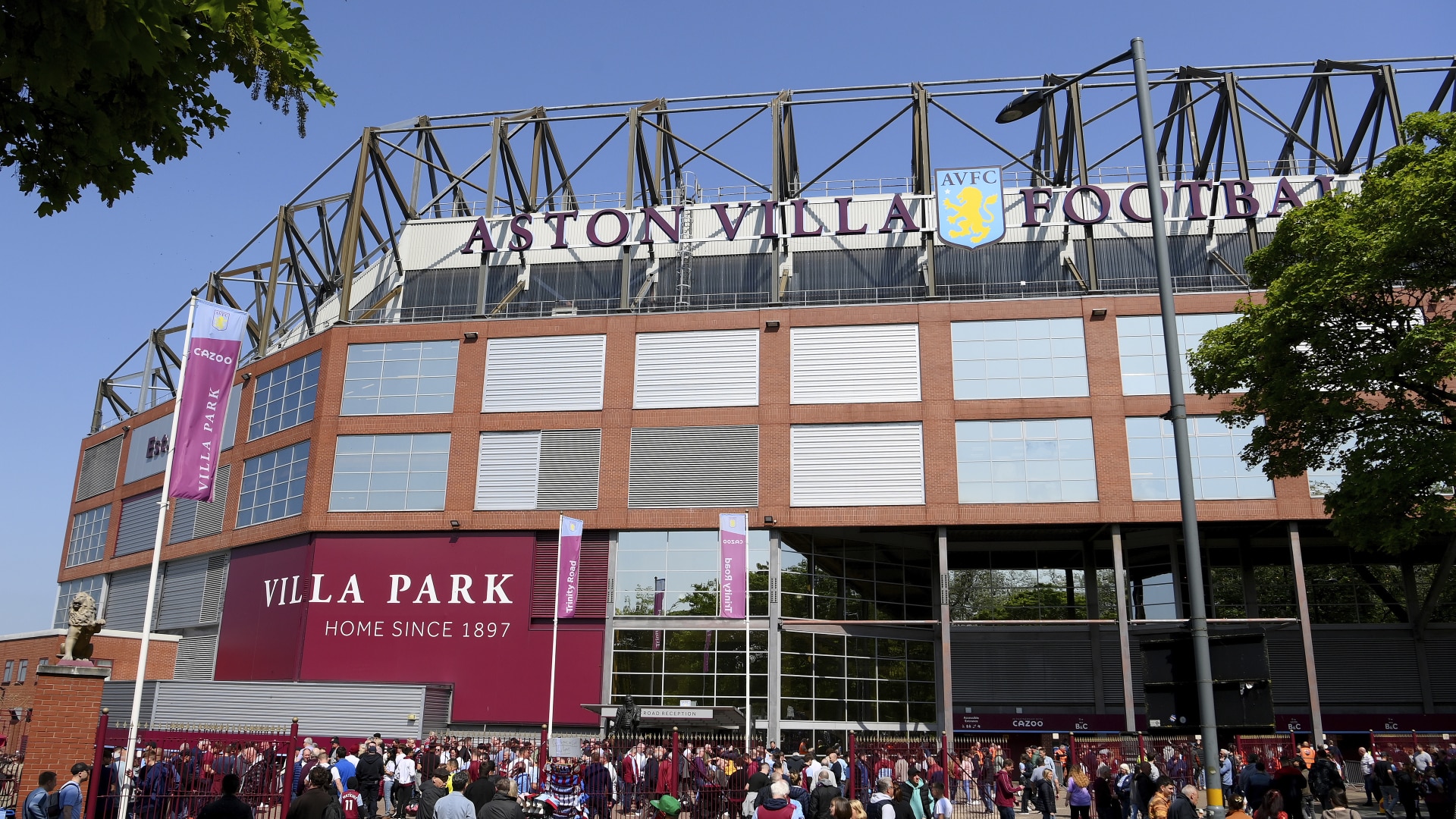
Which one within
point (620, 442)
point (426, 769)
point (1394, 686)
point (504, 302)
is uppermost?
point (504, 302)

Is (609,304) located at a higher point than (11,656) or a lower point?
higher

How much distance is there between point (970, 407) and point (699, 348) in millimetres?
11551

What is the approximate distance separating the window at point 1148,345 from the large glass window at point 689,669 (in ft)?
59.5

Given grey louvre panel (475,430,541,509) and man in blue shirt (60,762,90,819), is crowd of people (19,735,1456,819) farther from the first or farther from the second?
grey louvre panel (475,430,541,509)

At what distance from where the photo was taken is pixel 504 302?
163 ft

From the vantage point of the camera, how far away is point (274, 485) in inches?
1962

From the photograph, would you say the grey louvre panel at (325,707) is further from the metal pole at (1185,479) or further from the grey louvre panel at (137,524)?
the metal pole at (1185,479)

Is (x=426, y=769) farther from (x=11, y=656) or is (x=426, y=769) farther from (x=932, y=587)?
(x=11, y=656)

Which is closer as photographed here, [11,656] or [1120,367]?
[1120,367]

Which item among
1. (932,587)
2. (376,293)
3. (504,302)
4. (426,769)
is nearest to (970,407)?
(932,587)

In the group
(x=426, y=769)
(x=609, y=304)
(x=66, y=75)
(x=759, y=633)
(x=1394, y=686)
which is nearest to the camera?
(x=66, y=75)

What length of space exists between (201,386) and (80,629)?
5.25m

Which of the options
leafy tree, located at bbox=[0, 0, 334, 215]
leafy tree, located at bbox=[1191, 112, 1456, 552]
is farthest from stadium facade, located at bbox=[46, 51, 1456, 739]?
leafy tree, located at bbox=[0, 0, 334, 215]

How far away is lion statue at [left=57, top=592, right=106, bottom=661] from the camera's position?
67.1 feet
